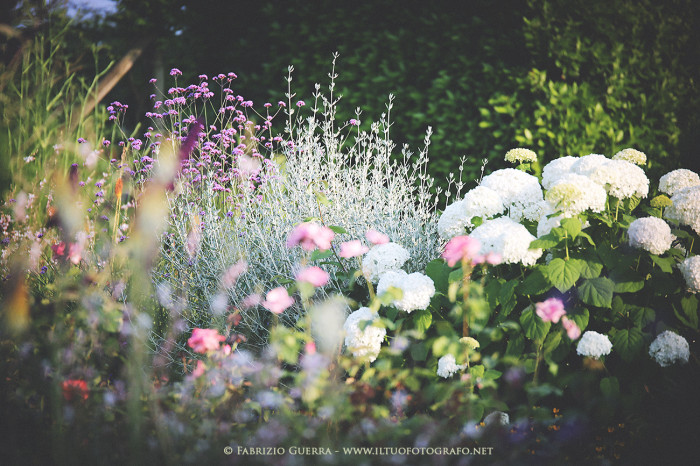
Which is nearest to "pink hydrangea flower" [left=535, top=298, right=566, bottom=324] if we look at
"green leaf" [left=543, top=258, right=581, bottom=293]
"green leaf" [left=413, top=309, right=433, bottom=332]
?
"green leaf" [left=543, top=258, right=581, bottom=293]

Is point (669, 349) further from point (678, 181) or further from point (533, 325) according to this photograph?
point (678, 181)

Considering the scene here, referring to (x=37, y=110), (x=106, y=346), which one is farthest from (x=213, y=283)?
(x=37, y=110)

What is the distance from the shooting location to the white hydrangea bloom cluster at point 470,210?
8.05 ft

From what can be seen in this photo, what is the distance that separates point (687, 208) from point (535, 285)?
76cm

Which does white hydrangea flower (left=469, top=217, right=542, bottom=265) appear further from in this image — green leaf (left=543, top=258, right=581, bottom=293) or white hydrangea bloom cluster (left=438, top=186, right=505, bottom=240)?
white hydrangea bloom cluster (left=438, top=186, right=505, bottom=240)

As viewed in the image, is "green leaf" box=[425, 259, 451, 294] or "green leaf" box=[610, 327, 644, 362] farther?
"green leaf" box=[425, 259, 451, 294]

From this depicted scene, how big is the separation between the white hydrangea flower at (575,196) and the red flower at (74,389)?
1850 mm

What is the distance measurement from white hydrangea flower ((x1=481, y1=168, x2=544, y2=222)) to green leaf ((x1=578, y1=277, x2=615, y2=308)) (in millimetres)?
503

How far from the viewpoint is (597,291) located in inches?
85.4

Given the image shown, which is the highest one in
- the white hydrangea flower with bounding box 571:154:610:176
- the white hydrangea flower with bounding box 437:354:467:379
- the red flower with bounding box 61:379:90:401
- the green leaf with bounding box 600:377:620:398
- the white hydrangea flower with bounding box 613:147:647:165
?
the white hydrangea flower with bounding box 571:154:610:176

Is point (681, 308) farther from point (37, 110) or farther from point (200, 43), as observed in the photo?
point (37, 110)

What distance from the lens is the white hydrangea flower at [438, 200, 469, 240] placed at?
2521mm

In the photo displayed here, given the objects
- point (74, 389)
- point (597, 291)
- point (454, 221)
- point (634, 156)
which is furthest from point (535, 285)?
point (74, 389)

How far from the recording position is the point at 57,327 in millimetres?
1858
